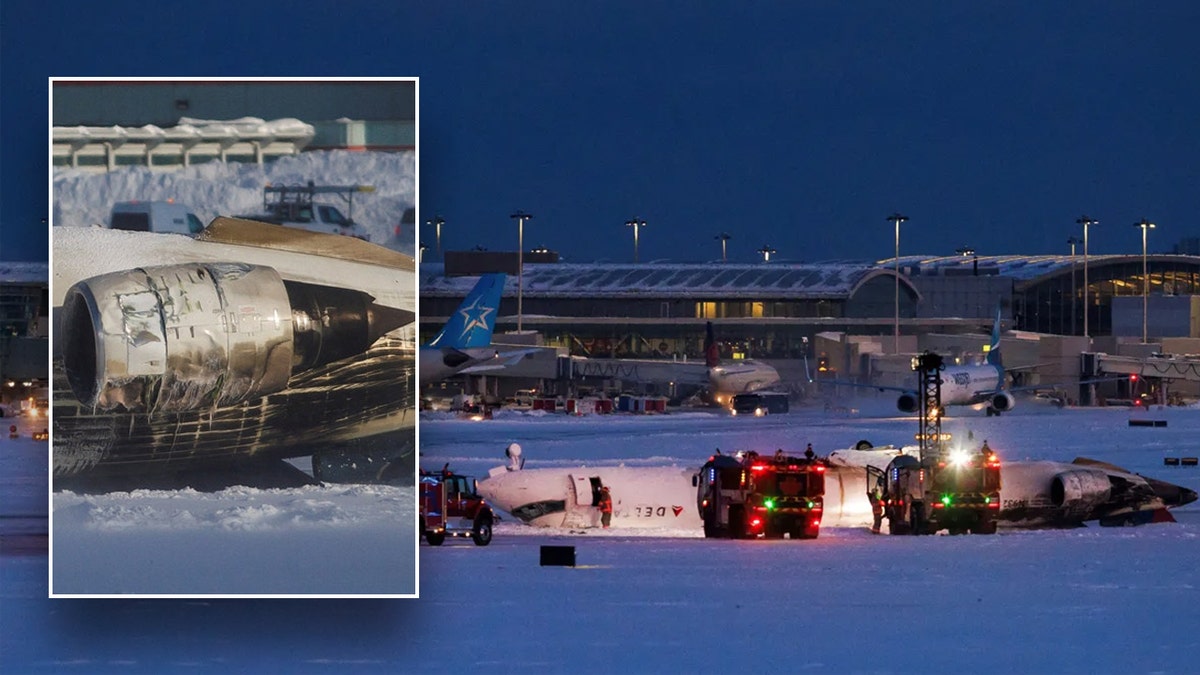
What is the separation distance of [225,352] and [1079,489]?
94.1ft

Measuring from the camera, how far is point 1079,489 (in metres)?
41.7

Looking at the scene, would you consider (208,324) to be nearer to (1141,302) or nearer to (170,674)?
(170,674)

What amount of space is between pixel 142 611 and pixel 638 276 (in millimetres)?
119550

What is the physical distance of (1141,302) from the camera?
136125 millimetres

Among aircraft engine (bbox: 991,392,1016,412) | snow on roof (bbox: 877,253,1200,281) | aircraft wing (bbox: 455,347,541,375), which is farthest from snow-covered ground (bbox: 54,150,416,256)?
snow on roof (bbox: 877,253,1200,281)

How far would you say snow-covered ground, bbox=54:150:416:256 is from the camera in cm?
1803

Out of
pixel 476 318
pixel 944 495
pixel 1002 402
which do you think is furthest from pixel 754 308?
pixel 944 495

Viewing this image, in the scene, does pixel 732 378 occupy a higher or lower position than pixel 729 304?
lower

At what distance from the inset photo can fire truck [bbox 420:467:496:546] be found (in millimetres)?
13479

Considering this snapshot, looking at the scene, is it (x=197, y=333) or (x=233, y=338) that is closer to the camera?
(x=197, y=333)

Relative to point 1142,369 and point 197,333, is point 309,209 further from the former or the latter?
point 1142,369

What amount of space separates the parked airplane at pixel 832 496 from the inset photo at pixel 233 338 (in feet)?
73.5

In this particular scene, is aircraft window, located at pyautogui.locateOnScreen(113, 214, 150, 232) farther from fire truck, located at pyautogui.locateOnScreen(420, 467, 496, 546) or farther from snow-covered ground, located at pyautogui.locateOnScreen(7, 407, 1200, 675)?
fire truck, located at pyautogui.locateOnScreen(420, 467, 496, 546)

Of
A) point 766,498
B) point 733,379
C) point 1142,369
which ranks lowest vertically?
point 766,498
